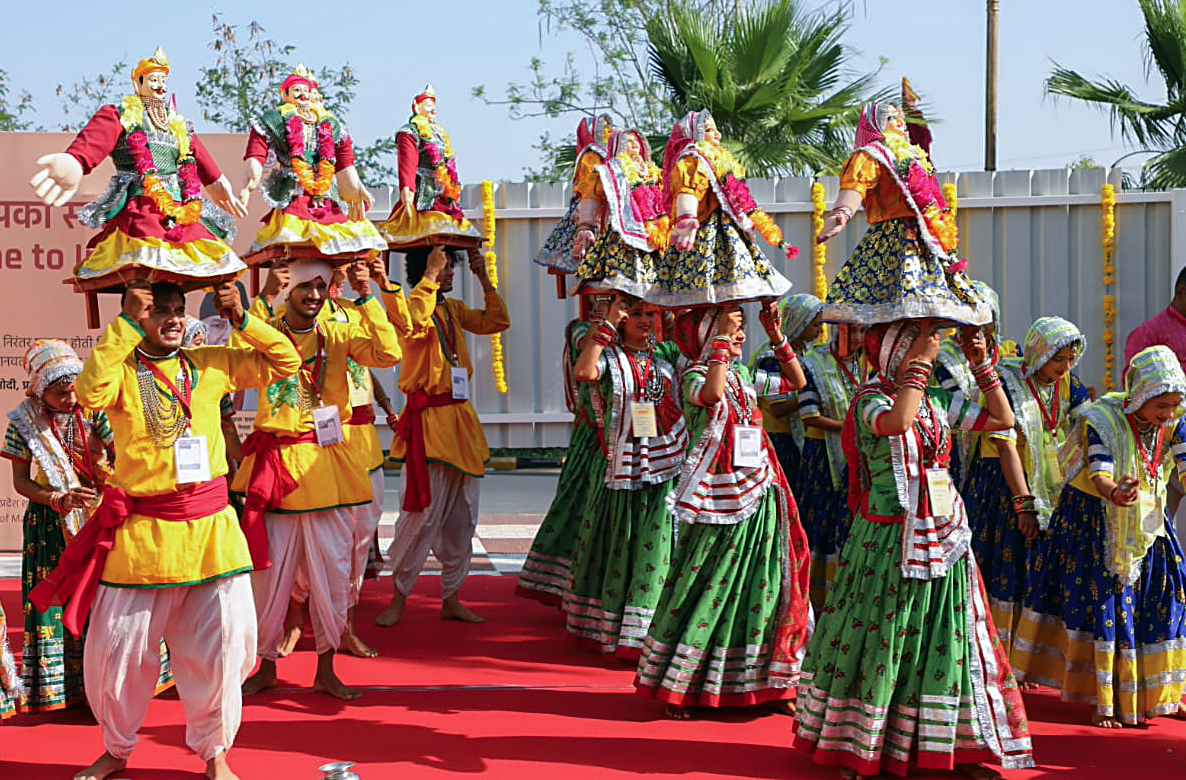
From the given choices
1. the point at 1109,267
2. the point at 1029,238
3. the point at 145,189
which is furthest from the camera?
the point at 1029,238

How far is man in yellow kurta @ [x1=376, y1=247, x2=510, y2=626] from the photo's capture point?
22.3 feet

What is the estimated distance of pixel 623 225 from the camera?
19.6 ft

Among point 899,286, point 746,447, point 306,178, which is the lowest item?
point 746,447

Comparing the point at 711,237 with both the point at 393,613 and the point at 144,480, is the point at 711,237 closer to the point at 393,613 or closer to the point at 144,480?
the point at 144,480

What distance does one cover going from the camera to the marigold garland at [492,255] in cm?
1069

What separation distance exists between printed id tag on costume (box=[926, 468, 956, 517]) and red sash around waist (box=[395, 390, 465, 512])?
9.75 ft

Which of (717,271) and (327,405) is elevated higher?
(717,271)

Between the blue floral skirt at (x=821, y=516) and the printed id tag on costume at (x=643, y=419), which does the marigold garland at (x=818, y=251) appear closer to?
the blue floral skirt at (x=821, y=516)

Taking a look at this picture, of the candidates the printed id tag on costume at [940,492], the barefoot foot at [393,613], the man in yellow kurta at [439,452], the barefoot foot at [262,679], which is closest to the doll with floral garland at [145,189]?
the barefoot foot at [262,679]

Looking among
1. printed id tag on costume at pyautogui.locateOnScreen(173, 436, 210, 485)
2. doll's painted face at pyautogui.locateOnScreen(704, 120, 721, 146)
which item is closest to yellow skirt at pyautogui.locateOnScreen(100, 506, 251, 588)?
printed id tag on costume at pyautogui.locateOnScreen(173, 436, 210, 485)

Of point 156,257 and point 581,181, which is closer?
point 156,257

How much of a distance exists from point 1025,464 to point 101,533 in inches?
143

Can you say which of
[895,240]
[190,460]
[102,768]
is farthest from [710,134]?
[102,768]

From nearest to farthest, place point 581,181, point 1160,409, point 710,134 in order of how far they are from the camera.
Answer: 1. point 1160,409
2. point 710,134
3. point 581,181
